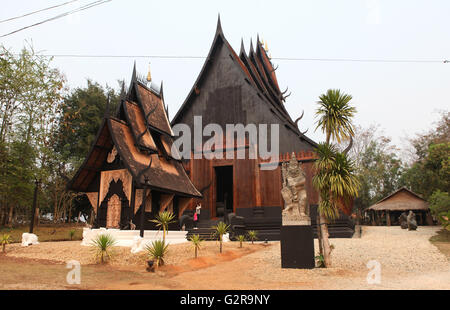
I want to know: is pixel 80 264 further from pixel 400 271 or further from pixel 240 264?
pixel 400 271

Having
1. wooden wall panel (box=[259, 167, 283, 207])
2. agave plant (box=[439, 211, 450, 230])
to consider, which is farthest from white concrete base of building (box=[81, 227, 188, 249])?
agave plant (box=[439, 211, 450, 230])

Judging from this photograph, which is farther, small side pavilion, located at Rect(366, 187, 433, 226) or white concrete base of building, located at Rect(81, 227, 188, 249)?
A: small side pavilion, located at Rect(366, 187, 433, 226)

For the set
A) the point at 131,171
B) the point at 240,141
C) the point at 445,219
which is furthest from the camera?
the point at 240,141

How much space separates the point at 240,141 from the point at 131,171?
8.95 m

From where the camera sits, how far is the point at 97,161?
41.2 feet

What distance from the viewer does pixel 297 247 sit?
8234mm

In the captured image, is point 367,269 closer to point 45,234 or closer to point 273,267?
point 273,267

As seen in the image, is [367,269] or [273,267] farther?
[273,267]

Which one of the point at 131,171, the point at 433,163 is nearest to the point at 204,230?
the point at 131,171

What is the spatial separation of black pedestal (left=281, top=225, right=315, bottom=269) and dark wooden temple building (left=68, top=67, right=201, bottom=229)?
15.8 ft

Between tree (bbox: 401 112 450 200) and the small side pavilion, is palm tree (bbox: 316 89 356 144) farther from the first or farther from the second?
the small side pavilion

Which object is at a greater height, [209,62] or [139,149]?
[209,62]

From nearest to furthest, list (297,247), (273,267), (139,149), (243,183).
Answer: (297,247)
(273,267)
(139,149)
(243,183)

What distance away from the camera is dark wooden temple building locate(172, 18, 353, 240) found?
55.6 feet
